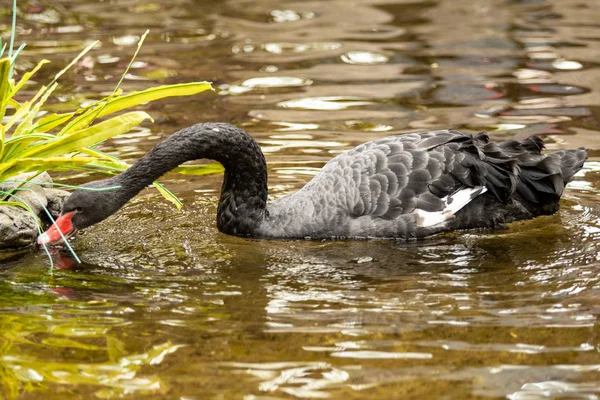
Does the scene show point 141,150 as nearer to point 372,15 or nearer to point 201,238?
point 201,238

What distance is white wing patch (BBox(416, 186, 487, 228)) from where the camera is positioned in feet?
17.7

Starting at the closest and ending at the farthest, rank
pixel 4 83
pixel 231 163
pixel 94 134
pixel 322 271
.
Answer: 1. pixel 94 134
2. pixel 4 83
3. pixel 322 271
4. pixel 231 163

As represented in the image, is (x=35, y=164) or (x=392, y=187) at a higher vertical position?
(x=35, y=164)

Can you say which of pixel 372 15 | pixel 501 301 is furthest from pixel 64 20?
pixel 501 301

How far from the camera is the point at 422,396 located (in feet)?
11.0

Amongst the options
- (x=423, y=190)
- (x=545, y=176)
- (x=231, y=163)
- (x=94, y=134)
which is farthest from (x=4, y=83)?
(x=545, y=176)

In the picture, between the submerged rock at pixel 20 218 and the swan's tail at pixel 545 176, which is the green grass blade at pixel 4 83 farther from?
the swan's tail at pixel 545 176

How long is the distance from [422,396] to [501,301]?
A: 1.08 m

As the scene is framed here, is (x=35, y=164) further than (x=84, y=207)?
No

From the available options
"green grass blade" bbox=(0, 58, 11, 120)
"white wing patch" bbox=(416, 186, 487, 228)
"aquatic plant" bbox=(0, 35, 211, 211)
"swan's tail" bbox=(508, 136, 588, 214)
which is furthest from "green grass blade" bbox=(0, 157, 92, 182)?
"swan's tail" bbox=(508, 136, 588, 214)

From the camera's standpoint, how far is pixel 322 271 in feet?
15.9

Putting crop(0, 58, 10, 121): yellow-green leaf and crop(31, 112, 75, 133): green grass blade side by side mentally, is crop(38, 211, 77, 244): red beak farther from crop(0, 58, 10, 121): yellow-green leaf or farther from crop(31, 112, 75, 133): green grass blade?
crop(0, 58, 10, 121): yellow-green leaf

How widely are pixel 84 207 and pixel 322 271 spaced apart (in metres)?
1.35

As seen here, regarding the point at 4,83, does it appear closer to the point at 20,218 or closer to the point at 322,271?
the point at 20,218
